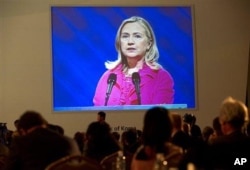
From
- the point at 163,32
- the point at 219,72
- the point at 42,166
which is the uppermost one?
the point at 163,32

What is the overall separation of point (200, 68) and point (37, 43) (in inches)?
147

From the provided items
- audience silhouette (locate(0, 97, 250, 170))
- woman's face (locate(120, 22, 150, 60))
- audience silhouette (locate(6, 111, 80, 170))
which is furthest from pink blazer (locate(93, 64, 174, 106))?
A: audience silhouette (locate(6, 111, 80, 170))

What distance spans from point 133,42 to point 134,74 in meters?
0.71

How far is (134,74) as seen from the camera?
12.3m

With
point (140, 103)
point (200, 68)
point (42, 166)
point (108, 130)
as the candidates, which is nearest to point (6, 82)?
point (140, 103)

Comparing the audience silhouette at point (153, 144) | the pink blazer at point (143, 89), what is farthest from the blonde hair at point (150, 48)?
the audience silhouette at point (153, 144)

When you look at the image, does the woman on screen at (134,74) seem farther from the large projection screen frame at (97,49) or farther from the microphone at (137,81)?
the large projection screen frame at (97,49)

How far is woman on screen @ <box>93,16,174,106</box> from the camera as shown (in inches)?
481

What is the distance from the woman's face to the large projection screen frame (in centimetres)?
22

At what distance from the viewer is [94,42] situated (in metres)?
12.3

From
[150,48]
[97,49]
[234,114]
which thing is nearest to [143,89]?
[150,48]

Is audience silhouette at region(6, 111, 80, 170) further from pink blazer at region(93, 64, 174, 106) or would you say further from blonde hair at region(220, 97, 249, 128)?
pink blazer at region(93, 64, 174, 106)

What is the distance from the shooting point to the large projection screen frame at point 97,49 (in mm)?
12180

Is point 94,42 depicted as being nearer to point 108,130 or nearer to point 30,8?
point 30,8
